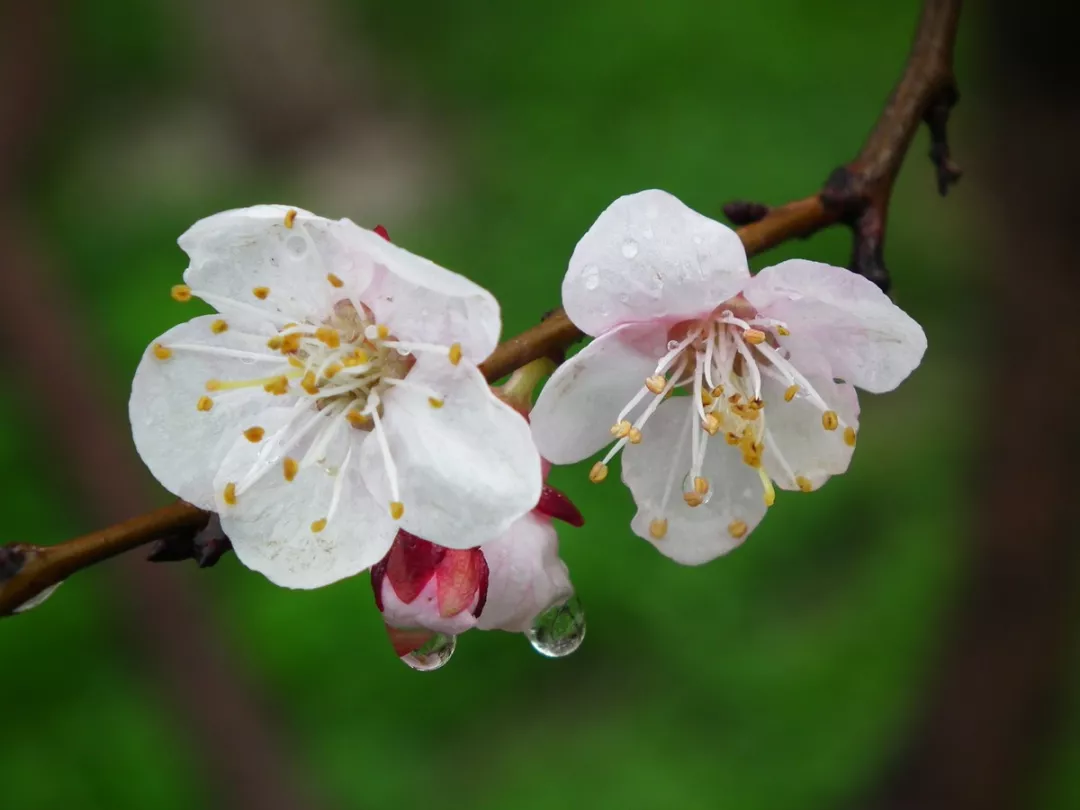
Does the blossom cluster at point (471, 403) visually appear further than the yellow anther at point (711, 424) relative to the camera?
No

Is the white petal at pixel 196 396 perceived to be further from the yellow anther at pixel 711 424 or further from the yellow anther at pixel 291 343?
the yellow anther at pixel 711 424

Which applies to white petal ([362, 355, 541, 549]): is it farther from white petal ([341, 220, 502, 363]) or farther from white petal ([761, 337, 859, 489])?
white petal ([761, 337, 859, 489])

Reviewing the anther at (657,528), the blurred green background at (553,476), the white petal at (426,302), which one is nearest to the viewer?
the white petal at (426,302)

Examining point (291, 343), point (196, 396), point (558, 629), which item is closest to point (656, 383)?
point (558, 629)

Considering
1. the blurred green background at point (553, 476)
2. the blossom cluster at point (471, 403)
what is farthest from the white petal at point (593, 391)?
the blurred green background at point (553, 476)

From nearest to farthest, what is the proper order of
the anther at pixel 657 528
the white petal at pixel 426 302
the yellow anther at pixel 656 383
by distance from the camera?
the white petal at pixel 426 302 < the yellow anther at pixel 656 383 < the anther at pixel 657 528

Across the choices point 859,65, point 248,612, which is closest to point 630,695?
point 248,612

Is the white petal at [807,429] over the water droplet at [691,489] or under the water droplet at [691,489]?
over

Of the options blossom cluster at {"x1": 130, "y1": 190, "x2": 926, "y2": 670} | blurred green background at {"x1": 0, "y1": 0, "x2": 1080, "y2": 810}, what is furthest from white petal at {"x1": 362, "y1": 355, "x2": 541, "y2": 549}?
blurred green background at {"x1": 0, "y1": 0, "x2": 1080, "y2": 810}
